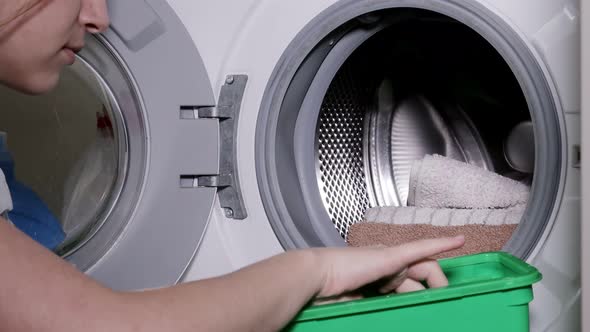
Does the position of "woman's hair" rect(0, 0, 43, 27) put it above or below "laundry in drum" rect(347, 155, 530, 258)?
above

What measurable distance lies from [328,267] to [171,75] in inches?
18.0

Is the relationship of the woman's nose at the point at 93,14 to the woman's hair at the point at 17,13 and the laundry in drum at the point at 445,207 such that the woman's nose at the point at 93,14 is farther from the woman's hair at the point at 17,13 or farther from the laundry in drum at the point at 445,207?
the laundry in drum at the point at 445,207

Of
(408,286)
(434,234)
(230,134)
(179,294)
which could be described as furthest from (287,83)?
(179,294)

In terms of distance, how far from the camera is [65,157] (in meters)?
1.06

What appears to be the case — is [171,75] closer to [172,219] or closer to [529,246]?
[172,219]

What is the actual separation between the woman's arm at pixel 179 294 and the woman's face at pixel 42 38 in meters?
0.22

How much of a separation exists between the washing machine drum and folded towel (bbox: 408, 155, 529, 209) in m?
0.08

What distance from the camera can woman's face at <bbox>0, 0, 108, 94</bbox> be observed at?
2.07ft

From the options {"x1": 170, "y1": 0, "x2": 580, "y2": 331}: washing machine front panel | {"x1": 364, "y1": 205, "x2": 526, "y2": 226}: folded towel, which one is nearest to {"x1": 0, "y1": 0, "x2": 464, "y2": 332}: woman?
{"x1": 170, "y1": 0, "x2": 580, "y2": 331}: washing machine front panel

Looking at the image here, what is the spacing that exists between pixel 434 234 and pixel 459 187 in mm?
139

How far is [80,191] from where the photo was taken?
3.44ft

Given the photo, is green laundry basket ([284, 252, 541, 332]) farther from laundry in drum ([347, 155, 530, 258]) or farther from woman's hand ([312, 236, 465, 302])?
laundry in drum ([347, 155, 530, 258])

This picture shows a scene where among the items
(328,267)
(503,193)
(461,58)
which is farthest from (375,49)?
(328,267)

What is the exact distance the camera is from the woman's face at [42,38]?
2.07 ft
